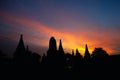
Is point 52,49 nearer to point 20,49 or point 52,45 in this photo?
point 52,45

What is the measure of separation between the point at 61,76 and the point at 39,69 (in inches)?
198

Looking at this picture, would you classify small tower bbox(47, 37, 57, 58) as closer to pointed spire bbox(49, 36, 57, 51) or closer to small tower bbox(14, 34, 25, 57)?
pointed spire bbox(49, 36, 57, 51)

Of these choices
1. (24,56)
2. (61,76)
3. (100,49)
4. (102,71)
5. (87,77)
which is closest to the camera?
(102,71)

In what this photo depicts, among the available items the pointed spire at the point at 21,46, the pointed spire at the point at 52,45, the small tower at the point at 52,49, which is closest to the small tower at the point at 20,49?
the pointed spire at the point at 21,46

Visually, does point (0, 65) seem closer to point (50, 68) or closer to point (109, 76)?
point (50, 68)

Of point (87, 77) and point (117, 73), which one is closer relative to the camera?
point (117, 73)

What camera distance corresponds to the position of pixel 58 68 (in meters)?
26.5

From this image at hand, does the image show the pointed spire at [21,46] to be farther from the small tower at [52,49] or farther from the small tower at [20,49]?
the small tower at [52,49]

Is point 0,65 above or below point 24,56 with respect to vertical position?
below

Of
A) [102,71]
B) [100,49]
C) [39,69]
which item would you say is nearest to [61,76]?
[39,69]

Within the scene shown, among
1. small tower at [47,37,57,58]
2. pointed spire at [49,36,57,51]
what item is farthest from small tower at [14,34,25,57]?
pointed spire at [49,36,57,51]

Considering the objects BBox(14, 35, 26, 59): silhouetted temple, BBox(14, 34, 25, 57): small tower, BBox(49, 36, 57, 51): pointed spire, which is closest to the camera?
BBox(14, 35, 26, 59): silhouetted temple

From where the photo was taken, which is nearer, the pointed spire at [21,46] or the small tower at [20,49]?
the small tower at [20,49]

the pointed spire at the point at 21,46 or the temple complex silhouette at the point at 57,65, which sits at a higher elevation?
the pointed spire at the point at 21,46
